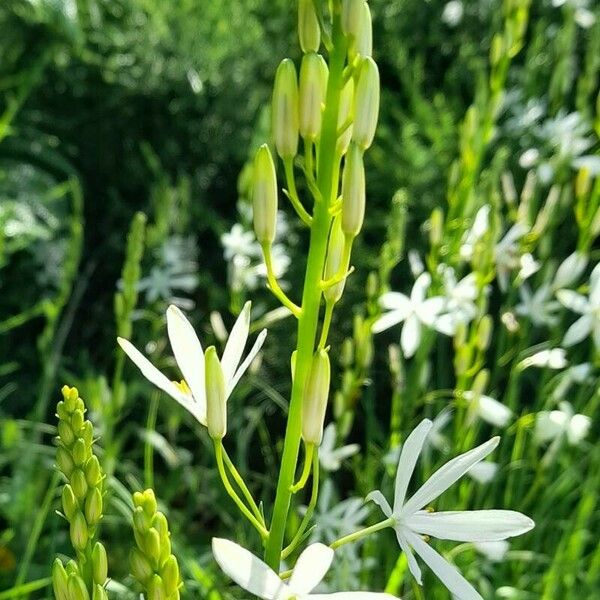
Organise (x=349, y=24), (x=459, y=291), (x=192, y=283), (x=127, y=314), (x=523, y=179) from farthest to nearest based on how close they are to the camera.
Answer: (x=523, y=179) → (x=192, y=283) → (x=459, y=291) → (x=127, y=314) → (x=349, y=24)

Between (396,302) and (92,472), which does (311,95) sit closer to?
(92,472)

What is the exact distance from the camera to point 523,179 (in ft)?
10.7

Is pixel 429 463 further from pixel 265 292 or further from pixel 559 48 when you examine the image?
pixel 265 292

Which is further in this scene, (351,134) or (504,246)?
(504,246)

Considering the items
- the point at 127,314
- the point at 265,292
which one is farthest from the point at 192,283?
the point at 127,314

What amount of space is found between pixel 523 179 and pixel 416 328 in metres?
1.60

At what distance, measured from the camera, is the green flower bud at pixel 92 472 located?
773 millimetres

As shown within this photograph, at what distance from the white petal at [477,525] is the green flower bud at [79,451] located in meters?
0.29

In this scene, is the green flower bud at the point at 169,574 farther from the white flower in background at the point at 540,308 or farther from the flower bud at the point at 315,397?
the white flower in background at the point at 540,308

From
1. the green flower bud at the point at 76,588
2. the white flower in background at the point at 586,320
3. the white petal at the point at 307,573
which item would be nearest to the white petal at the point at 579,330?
the white flower in background at the point at 586,320

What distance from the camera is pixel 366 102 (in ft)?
2.68

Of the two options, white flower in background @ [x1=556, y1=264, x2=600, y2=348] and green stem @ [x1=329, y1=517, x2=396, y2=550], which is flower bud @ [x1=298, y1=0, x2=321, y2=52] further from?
white flower in background @ [x1=556, y1=264, x2=600, y2=348]

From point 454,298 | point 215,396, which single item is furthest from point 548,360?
point 215,396

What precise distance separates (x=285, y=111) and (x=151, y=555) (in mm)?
Result: 387
